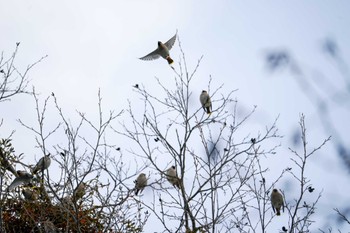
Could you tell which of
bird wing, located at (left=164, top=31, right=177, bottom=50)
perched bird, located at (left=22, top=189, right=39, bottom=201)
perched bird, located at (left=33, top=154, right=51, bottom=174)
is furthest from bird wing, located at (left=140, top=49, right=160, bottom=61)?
perched bird, located at (left=22, top=189, right=39, bottom=201)

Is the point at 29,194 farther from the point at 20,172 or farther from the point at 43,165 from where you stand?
the point at 43,165

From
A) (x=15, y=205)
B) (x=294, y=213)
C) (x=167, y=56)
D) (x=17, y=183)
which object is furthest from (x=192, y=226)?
(x=167, y=56)

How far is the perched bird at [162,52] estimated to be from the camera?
9622 mm

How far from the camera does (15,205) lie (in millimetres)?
8430

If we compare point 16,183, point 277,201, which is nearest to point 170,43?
point 277,201

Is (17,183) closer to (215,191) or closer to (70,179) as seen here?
(70,179)

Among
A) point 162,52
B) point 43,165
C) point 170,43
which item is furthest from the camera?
point 170,43

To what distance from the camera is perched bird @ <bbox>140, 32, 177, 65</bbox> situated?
9.62 m

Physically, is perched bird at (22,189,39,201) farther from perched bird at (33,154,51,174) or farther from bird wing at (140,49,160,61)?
bird wing at (140,49,160,61)

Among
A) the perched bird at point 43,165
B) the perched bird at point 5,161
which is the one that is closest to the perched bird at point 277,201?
the perched bird at point 43,165

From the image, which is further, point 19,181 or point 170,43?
point 170,43

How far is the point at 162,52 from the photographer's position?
381 inches

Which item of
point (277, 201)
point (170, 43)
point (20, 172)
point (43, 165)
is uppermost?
point (170, 43)

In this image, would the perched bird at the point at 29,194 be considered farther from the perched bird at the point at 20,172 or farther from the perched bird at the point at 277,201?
the perched bird at the point at 277,201
